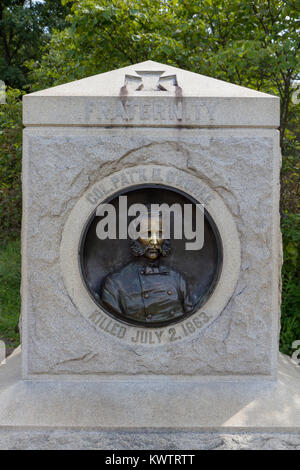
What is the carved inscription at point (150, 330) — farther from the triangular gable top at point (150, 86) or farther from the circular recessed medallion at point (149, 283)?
the triangular gable top at point (150, 86)

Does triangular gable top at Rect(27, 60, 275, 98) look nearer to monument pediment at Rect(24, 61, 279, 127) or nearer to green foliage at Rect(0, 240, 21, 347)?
monument pediment at Rect(24, 61, 279, 127)

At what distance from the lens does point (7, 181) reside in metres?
8.77

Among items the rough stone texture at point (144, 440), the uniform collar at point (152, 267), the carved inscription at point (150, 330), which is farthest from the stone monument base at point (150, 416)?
the uniform collar at point (152, 267)

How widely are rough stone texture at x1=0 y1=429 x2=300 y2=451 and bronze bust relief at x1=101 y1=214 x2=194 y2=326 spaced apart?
765mm

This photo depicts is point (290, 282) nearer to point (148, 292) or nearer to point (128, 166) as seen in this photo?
point (148, 292)

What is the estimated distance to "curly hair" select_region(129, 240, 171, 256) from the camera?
321cm

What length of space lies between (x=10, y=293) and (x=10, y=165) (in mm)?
2754

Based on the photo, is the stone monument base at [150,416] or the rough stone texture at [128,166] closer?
the stone monument base at [150,416]

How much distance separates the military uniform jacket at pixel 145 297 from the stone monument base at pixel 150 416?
1.59ft

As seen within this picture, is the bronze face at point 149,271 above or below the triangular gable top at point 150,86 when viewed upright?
below

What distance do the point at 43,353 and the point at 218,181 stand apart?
1.73 metres

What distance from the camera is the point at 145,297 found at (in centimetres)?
317

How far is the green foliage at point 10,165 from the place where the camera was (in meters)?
7.55
